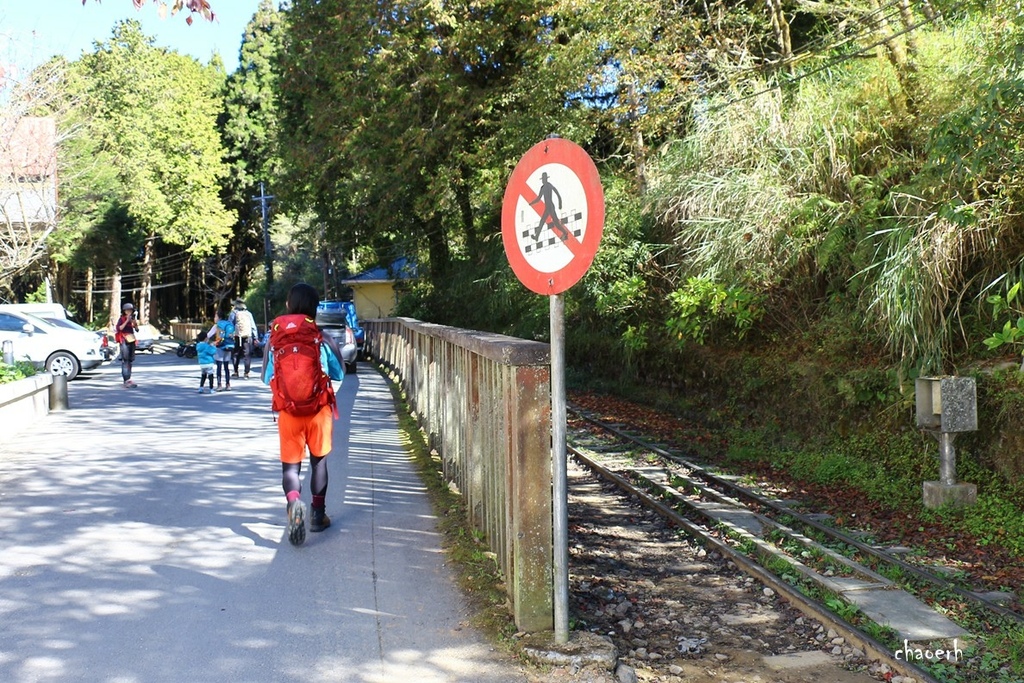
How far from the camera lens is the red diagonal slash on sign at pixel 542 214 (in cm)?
444

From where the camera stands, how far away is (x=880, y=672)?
493 centimetres

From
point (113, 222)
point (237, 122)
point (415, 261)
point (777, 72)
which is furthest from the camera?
point (237, 122)

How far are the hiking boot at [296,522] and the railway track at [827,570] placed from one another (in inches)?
121

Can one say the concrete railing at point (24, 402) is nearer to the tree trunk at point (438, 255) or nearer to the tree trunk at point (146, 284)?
the tree trunk at point (438, 255)

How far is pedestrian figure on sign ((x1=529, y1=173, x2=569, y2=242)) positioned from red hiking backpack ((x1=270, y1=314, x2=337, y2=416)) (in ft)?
8.29

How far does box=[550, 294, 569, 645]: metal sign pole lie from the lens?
4.59 meters

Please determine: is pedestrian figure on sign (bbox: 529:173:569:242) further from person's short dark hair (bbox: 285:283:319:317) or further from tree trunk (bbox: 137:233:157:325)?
tree trunk (bbox: 137:233:157:325)

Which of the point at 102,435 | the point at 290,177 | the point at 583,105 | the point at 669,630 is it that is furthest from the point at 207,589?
the point at 290,177

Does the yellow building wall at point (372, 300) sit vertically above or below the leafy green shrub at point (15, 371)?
above

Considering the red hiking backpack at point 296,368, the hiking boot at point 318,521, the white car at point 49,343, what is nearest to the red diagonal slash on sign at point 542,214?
the red hiking backpack at point 296,368

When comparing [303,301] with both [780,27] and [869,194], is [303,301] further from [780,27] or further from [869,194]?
[780,27]

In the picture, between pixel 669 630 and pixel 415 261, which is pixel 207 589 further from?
pixel 415 261

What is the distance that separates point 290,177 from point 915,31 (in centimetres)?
2307

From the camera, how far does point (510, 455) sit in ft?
16.6
